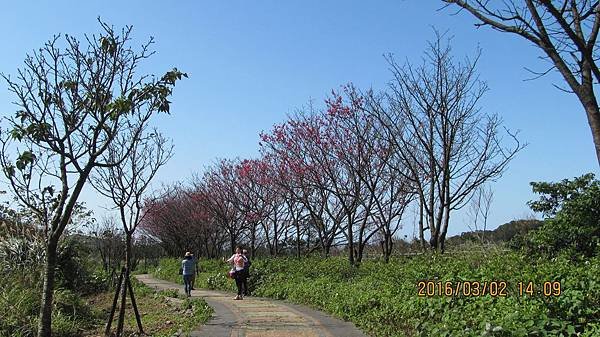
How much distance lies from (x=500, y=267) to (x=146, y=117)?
6271mm

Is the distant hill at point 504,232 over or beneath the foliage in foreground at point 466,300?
over

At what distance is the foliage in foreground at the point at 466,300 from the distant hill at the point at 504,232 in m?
3.76

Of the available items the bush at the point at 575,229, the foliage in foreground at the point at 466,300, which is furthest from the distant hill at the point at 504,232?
the foliage in foreground at the point at 466,300

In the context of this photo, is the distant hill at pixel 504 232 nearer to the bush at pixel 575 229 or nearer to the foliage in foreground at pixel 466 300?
the bush at pixel 575 229

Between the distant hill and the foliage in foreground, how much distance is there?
3.76 metres

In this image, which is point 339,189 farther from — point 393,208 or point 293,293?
point 293,293

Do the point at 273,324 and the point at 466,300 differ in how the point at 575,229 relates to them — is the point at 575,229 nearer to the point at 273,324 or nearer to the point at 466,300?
the point at 466,300

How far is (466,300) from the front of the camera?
737 centimetres

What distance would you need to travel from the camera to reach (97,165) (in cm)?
789

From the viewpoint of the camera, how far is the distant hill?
15.0 meters

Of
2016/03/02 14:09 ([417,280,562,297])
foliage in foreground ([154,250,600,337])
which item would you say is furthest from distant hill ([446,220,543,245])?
2016/03/02 14:09 ([417,280,562,297])

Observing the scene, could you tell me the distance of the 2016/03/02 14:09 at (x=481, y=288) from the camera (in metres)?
6.32

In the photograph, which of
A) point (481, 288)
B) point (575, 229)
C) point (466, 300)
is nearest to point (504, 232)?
point (575, 229)

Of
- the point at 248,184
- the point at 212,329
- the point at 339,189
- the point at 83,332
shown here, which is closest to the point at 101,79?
the point at 212,329
